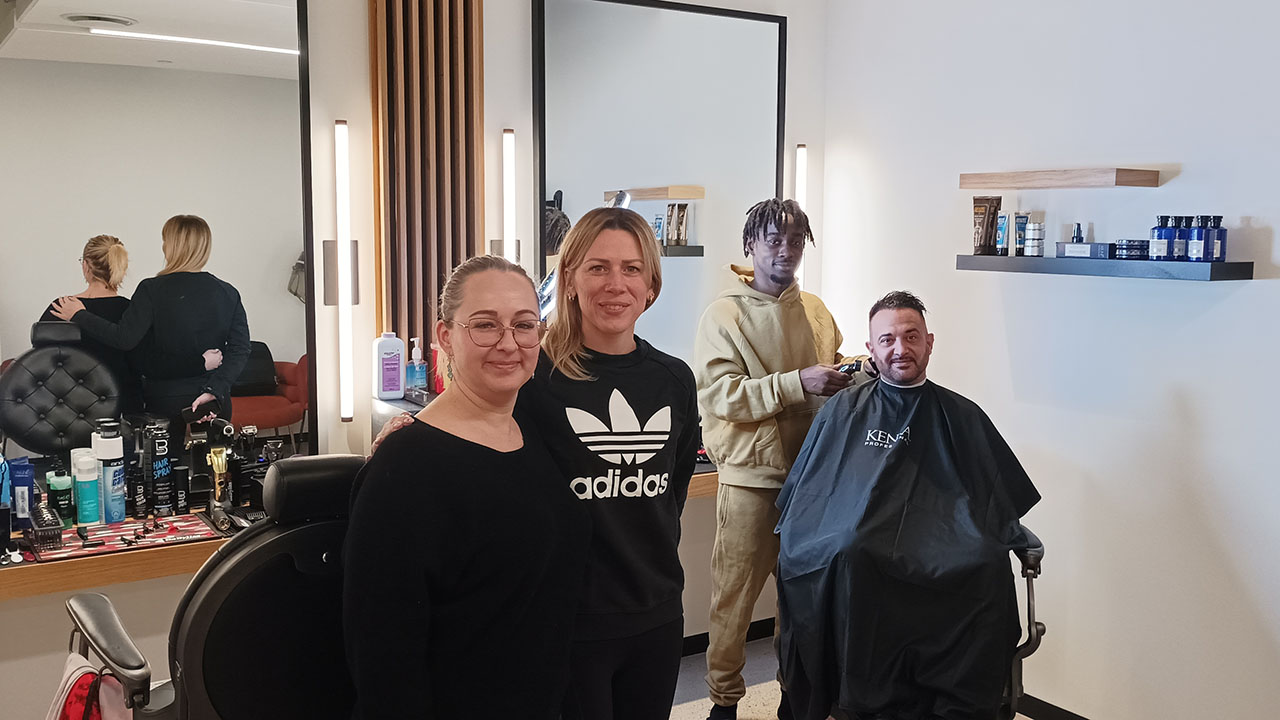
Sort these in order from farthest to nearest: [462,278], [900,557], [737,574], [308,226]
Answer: [737,574] → [308,226] → [900,557] → [462,278]

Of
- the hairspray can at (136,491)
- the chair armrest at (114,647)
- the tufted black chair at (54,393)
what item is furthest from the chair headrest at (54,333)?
the chair armrest at (114,647)

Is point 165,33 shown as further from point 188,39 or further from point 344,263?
point 344,263

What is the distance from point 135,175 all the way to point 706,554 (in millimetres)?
2176

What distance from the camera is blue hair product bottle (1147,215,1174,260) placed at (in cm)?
271

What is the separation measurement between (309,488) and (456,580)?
339 mm

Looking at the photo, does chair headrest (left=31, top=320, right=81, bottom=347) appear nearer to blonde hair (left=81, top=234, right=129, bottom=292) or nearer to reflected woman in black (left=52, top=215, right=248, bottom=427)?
reflected woman in black (left=52, top=215, right=248, bottom=427)

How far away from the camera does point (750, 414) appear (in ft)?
9.77

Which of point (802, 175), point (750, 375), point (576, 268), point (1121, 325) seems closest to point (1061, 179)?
point (1121, 325)

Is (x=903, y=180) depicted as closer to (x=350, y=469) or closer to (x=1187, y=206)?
(x=1187, y=206)

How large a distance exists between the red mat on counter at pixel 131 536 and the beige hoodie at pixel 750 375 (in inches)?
53.7

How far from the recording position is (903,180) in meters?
3.69

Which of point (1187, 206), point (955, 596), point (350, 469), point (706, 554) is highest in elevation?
point (1187, 206)

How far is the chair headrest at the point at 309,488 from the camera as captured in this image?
1665mm

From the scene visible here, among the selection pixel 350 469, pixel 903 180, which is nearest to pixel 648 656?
pixel 350 469
